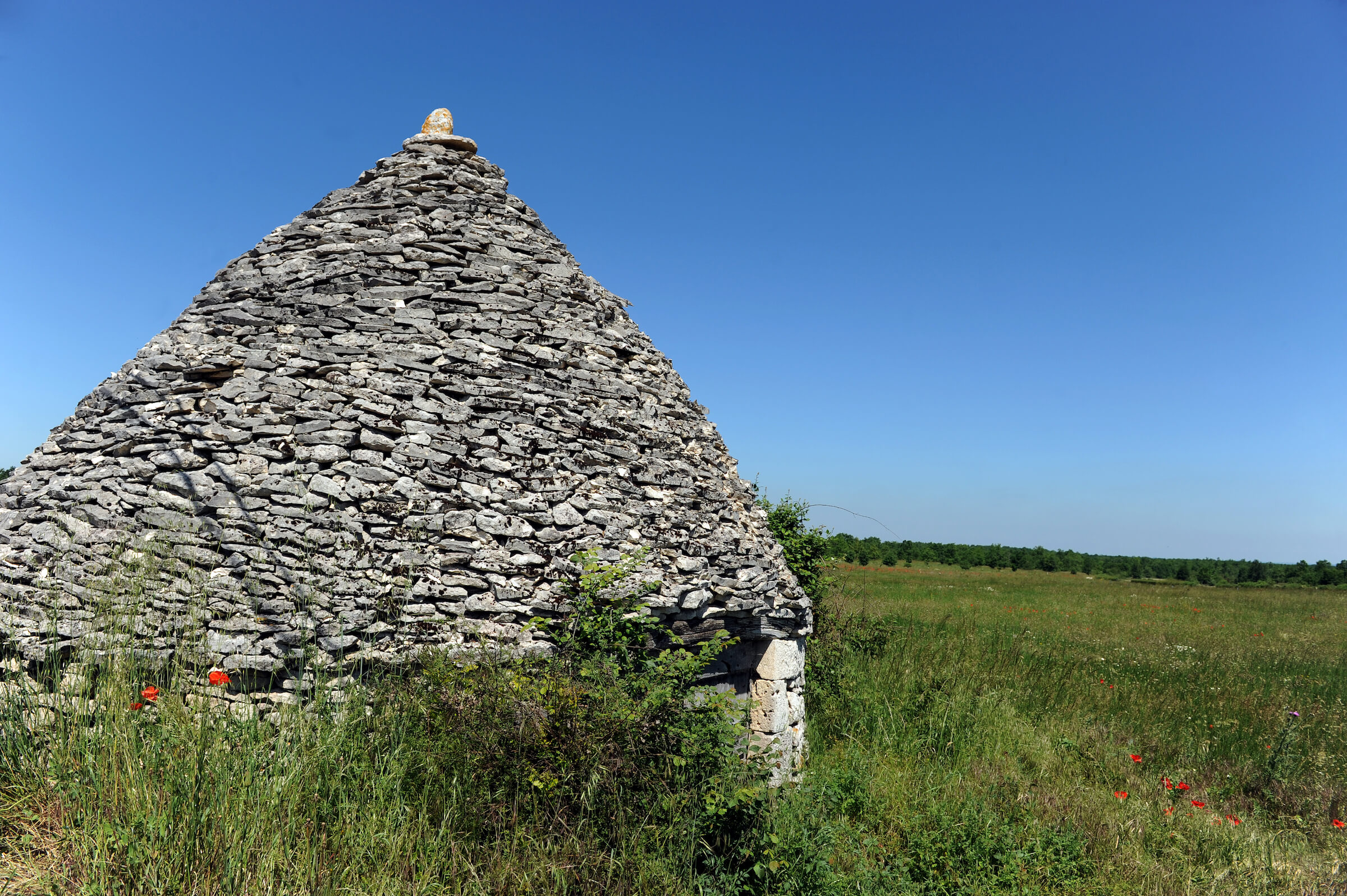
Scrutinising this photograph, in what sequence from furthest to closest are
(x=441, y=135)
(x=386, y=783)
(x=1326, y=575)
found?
(x=1326, y=575) < (x=441, y=135) < (x=386, y=783)

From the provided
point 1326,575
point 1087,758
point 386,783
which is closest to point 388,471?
point 386,783

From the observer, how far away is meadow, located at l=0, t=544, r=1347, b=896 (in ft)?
9.77

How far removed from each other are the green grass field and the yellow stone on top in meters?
7.01

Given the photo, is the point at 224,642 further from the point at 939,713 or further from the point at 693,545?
the point at 939,713

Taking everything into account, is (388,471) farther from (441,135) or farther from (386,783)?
(441,135)

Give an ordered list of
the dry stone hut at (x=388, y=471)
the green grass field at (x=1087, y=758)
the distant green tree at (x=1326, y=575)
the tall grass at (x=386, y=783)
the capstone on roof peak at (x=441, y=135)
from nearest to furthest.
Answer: the tall grass at (x=386, y=783), the dry stone hut at (x=388, y=471), the green grass field at (x=1087, y=758), the capstone on roof peak at (x=441, y=135), the distant green tree at (x=1326, y=575)

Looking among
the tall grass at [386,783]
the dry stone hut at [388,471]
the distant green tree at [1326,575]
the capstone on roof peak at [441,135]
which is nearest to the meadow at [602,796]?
the tall grass at [386,783]

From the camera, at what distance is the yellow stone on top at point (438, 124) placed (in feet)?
21.9

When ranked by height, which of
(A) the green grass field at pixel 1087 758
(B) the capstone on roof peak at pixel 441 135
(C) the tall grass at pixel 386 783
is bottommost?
(A) the green grass field at pixel 1087 758

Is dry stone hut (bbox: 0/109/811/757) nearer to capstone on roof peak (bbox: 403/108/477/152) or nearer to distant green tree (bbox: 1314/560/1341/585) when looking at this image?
capstone on roof peak (bbox: 403/108/477/152)

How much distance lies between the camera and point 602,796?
357 centimetres

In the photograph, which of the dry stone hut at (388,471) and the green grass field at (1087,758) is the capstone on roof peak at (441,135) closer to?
the dry stone hut at (388,471)

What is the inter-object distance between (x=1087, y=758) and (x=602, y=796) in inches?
248

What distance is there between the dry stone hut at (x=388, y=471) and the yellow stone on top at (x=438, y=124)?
4cm
